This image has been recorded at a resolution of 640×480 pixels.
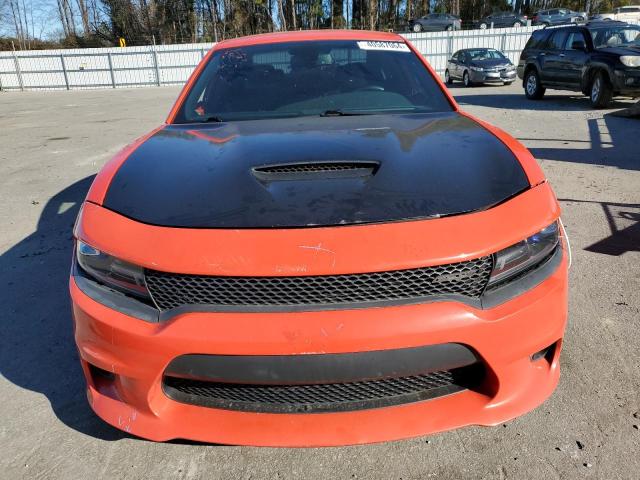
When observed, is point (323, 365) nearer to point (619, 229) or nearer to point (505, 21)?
point (619, 229)

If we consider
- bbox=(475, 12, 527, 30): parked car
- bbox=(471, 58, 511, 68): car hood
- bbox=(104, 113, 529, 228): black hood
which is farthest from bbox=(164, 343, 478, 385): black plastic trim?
→ bbox=(475, 12, 527, 30): parked car

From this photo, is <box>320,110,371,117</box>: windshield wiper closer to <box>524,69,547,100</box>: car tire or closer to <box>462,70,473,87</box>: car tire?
<box>524,69,547,100</box>: car tire

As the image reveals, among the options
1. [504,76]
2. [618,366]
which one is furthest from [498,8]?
[618,366]

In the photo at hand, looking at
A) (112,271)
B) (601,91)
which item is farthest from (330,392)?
(601,91)

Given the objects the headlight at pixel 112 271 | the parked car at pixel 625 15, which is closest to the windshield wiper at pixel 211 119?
the headlight at pixel 112 271

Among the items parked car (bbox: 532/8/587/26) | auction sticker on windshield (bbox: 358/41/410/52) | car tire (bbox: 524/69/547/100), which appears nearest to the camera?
auction sticker on windshield (bbox: 358/41/410/52)

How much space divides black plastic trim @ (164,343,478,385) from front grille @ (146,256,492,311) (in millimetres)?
155

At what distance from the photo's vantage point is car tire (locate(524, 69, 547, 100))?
534 inches

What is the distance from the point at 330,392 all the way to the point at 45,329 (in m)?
2.05

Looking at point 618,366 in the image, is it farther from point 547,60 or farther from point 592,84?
point 547,60

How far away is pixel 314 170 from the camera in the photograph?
1920mm

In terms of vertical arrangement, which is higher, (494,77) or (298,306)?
(298,306)

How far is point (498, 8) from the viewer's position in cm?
4962

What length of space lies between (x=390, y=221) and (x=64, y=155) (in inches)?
317
